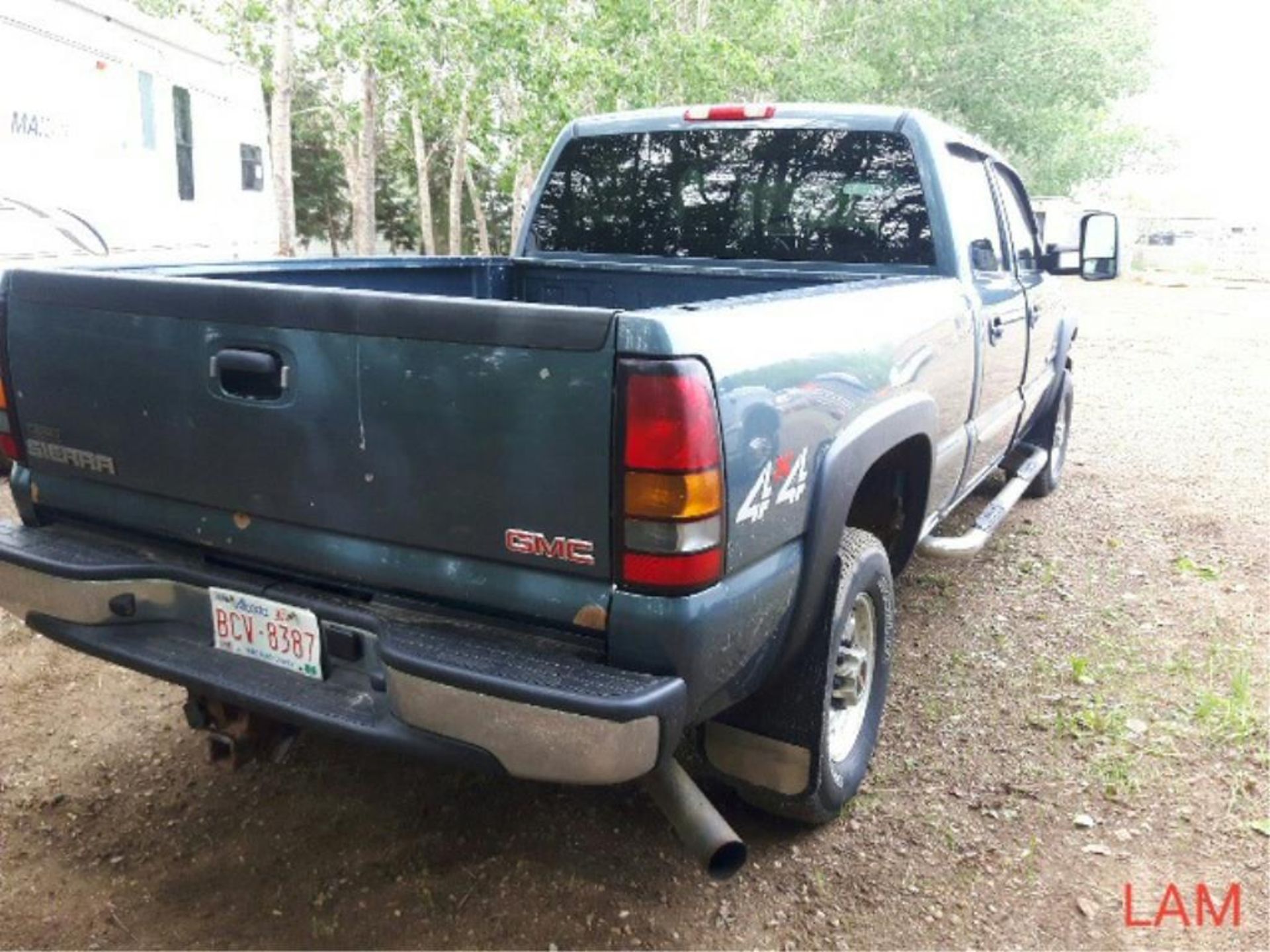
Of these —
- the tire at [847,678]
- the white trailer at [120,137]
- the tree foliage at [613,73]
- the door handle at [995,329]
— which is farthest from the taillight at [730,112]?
the tree foliage at [613,73]

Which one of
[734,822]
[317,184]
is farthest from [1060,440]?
[317,184]

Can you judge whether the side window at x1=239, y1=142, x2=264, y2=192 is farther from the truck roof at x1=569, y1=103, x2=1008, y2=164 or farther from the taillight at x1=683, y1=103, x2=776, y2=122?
the taillight at x1=683, y1=103, x2=776, y2=122

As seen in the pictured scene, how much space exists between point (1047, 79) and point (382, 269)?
24298 millimetres

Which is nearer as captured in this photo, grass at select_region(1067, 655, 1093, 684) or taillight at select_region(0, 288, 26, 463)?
taillight at select_region(0, 288, 26, 463)

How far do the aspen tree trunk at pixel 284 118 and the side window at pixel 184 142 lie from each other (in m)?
2.01

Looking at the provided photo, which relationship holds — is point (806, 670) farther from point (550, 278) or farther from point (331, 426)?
point (550, 278)

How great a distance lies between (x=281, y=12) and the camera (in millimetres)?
11508

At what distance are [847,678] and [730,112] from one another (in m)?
2.26

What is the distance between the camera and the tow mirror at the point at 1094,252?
5070 mm

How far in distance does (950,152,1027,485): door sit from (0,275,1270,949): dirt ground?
33.0 inches

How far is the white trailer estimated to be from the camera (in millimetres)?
6699

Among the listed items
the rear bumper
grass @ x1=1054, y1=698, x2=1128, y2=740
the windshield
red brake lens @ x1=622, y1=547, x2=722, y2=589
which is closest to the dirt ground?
grass @ x1=1054, y1=698, x2=1128, y2=740

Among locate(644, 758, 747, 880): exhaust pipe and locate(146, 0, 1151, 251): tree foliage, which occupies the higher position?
locate(146, 0, 1151, 251): tree foliage

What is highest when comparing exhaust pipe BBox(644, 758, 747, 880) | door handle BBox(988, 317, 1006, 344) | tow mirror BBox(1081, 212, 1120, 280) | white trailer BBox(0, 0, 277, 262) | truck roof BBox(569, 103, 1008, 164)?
white trailer BBox(0, 0, 277, 262)
